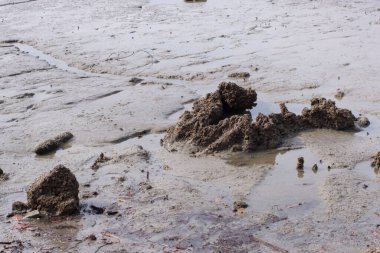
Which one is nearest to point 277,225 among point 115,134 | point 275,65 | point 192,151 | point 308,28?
point 192,151

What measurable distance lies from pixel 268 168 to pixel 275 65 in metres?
4.81

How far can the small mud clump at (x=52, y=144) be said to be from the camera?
7.82 m

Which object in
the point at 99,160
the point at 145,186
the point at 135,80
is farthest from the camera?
the point at 135,80

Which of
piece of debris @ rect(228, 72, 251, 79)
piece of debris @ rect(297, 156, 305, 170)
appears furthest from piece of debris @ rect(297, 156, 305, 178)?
piece of debris @ rect(228, 72, 251, 79)

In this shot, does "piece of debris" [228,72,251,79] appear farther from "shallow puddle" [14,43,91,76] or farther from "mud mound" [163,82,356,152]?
"shallow puddle" [14,43,91,76]

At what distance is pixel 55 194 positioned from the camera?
600 centimetres

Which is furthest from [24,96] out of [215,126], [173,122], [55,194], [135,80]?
[55,194]

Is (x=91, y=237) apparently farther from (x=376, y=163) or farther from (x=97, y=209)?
(x=376, y=163)

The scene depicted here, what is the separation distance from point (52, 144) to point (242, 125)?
2590 mm

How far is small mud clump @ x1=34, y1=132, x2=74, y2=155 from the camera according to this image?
7.82 meters

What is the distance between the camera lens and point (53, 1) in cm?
2239

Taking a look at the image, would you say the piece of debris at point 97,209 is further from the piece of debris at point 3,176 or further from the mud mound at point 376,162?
the mud mound at point 376,162

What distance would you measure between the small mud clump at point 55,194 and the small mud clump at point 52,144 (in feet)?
6.19

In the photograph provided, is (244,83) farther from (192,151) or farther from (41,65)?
(41,65)
